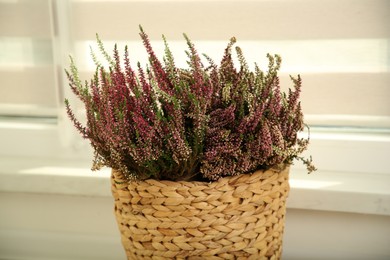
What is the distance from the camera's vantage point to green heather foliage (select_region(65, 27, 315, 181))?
79 cm

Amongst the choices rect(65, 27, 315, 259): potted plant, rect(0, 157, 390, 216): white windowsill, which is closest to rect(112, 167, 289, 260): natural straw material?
rect(65, 27, 315, 259): potted plant

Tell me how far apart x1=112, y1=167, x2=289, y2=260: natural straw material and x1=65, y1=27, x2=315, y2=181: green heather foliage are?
24mm

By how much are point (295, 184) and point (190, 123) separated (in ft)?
1.39

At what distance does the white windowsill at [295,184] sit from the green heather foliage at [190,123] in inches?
12.9

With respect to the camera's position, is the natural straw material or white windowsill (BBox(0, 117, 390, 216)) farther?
white windowsill (BBox(0, 117, 390, 216))

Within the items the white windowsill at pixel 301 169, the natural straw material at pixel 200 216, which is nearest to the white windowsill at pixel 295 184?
the white windowsill at pixel 301 169

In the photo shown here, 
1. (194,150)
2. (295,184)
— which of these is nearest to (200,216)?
(194,150)

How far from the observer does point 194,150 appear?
0.80 m

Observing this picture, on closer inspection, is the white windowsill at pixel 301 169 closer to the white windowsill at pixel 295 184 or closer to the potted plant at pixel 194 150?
the white windowsill at pixel 295 184

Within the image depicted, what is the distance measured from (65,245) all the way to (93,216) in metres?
0.12

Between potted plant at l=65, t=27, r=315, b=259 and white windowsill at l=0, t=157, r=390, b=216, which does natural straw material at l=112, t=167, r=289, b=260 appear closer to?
potted plant at l=65, t=27, r=315, b=259

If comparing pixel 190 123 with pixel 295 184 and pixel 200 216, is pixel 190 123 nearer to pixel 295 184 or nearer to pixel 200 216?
pixel 200 216

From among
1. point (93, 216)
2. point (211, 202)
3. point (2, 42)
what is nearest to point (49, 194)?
point (93, 216)

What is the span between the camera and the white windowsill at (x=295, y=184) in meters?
1.12
